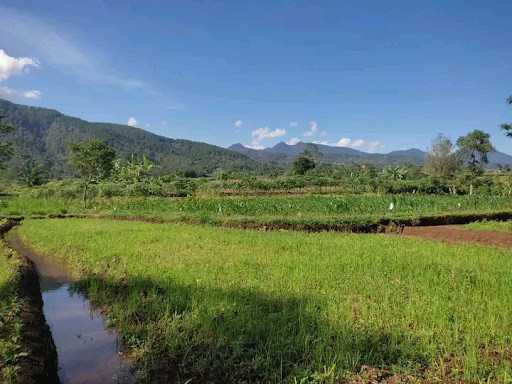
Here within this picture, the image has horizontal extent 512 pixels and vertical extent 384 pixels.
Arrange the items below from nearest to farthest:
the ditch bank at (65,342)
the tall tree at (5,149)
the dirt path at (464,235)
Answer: the ditch bank at (65,342) → the dirt path at (464,235) → the tall tree at (5,149)

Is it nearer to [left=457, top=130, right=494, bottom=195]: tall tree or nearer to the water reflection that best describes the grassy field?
the water reflection

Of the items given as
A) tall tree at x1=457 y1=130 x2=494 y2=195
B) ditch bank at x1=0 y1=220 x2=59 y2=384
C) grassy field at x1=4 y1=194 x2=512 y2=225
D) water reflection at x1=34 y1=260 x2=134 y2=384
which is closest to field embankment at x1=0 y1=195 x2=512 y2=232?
grassy field at x1=4 y1=194 x2=512 y2=225

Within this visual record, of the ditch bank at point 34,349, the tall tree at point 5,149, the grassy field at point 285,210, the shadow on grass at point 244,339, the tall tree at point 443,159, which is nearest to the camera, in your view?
the ditch bank at point 34,349

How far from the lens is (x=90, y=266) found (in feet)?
34.1

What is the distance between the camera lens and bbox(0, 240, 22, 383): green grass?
14.3 ft

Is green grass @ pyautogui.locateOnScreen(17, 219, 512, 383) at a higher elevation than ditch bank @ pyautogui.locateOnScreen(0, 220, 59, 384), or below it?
higher

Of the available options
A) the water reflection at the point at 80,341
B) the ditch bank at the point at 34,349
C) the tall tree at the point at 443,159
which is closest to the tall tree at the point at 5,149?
the water reflection at the point at 80,341

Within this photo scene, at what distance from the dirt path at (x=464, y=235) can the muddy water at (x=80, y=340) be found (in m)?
12.4

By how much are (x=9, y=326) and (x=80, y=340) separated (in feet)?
4.28

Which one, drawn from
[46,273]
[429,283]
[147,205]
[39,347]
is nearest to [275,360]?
[39,347]

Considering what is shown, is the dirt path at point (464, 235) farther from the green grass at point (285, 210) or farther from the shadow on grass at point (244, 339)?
the shadow on grass at point (244, 339)

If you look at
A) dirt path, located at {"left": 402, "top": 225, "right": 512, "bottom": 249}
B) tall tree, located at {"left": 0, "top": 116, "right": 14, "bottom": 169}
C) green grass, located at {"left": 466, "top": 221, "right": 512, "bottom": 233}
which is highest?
tall tree, located at {"left": 0, "top": 116, "right": 14, "bottom": 169}

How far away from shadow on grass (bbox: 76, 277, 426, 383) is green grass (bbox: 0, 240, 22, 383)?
1526 millimetres

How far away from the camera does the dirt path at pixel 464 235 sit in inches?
572
